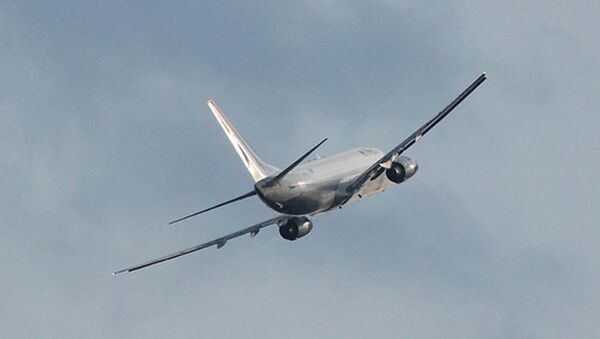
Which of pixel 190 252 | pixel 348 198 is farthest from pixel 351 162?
pixel 190 252

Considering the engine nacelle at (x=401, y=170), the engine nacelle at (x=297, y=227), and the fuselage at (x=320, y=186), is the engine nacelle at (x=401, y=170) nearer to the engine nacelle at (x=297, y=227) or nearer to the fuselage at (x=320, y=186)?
the fuselage at (x=320, y=186)

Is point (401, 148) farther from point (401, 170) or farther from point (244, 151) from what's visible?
point (244, 151)

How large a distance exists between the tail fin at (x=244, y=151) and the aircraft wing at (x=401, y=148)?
301 inches

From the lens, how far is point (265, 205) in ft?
489

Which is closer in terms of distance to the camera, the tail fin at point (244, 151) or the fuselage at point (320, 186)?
the fuselage at point (320, 186)

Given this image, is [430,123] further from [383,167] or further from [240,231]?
[240,231]

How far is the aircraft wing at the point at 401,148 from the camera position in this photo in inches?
5635

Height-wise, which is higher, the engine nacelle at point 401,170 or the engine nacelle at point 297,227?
the engine nacelle at point 401,170

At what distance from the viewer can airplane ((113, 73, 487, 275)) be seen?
484 ft

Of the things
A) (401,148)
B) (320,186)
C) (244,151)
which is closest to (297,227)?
(320,186)

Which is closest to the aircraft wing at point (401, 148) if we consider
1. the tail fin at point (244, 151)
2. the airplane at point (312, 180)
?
the airplane at point (312, 180)

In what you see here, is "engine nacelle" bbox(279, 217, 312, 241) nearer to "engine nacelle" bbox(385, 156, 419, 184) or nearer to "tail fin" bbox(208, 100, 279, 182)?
"tail fin" bbox(208, 100, 279, 182)

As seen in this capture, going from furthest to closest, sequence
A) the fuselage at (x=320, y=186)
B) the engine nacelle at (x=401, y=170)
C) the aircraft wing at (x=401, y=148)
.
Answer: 1. the engine nacelle at (x=401, y=170)
2. the fuselage at (x=320, y=186)
3. the aircraft wing at (x=401, y=148)

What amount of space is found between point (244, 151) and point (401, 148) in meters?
15.1
